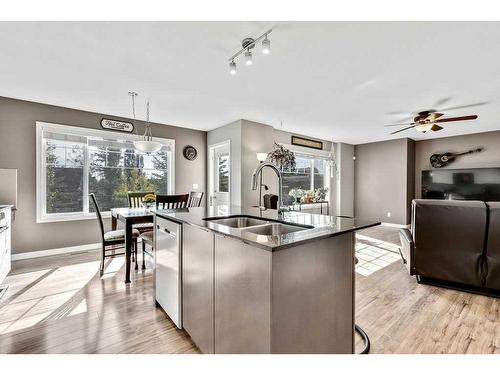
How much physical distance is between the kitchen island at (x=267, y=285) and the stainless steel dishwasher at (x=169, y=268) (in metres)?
0.02

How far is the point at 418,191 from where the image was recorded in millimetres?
6801

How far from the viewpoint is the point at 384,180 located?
274 inches

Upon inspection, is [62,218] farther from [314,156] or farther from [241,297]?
[314,156]

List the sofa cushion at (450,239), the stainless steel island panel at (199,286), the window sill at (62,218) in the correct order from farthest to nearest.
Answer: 1. the window sill at (62,218)
2. the sofa cushion at (450,239)
3. the stainless steel island panel at (199,286)

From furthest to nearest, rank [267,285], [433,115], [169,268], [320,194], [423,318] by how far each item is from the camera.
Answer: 1. [320,194]
2. [433,115]
3. [423,318]
4. [169,268]
5. [267,285]

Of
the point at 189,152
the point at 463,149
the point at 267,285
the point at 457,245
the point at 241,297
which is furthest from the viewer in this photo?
the point at 463,149

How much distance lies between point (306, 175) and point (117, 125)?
4592 mm

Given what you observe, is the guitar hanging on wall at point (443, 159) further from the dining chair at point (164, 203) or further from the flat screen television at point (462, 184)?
the dining chair at point (164, 203)

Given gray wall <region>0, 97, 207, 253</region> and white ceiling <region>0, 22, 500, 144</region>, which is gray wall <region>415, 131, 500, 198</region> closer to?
white ceiling <region>0, 22, 500, 144</region>

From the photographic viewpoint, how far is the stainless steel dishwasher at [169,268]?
187cm

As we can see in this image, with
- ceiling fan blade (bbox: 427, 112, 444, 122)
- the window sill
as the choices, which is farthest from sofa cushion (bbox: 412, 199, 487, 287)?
the window sill

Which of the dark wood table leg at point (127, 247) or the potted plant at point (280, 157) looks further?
the potted plant at point (280, 157)

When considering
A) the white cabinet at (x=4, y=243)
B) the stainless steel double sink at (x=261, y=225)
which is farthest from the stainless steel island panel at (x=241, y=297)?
the white cabinet at (x=4, y=243)

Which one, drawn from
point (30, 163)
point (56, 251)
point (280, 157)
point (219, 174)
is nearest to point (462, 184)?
point (280, 157)
